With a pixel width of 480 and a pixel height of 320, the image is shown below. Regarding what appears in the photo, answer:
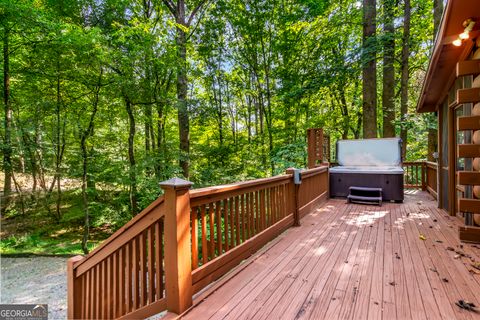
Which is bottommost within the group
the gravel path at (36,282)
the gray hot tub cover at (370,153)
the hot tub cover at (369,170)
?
the gravel path at (36,282)

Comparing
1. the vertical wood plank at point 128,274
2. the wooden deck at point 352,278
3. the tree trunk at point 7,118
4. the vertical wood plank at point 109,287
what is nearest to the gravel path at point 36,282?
the tree trunk at point 7,118

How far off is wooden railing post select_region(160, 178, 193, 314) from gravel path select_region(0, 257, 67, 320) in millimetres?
4628

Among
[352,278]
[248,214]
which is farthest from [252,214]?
[352,278]

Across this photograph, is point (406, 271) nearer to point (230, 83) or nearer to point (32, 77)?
point (32, 77)

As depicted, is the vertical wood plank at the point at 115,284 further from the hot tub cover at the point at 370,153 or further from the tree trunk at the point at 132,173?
the hot tub cover at the point at 370,153

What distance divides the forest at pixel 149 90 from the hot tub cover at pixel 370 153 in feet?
3.87

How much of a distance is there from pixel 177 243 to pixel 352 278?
171 centimetres

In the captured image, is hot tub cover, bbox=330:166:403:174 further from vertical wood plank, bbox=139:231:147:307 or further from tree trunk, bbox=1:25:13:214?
tree trunk, bbox=1:25:13:214

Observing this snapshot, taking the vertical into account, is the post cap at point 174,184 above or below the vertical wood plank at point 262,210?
above

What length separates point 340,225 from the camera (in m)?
4.16

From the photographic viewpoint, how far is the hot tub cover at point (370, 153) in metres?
6.36

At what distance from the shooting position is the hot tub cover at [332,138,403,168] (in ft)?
20.9

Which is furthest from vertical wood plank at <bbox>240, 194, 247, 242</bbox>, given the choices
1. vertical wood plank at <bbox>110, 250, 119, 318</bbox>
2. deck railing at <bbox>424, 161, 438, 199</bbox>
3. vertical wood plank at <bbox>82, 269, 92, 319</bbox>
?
deck railing at <bbox>424, 161, 438, 199</bbox>

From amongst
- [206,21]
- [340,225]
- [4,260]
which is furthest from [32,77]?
[340,225]
